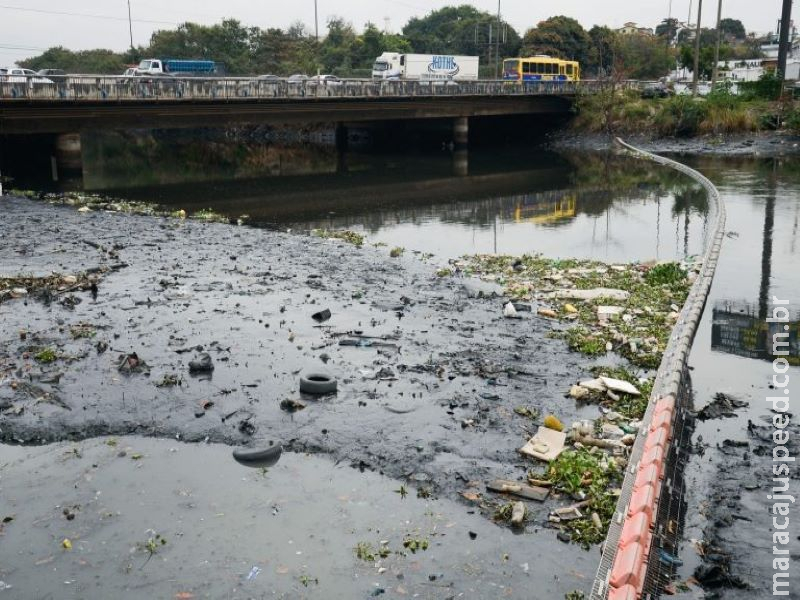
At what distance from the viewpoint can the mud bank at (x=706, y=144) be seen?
40019mm

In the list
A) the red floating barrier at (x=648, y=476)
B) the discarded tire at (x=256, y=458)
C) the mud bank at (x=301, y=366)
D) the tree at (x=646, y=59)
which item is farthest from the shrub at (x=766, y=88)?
the discarded tire at (x=256, y=458)

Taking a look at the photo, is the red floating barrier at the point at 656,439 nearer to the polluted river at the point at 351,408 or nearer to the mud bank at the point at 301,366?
the polluted river at the point at 351,408

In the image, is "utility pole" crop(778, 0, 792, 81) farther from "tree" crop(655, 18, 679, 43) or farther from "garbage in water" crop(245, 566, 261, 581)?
"tree" crop(655, 18, 679, 43)

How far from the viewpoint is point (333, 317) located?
1176cm

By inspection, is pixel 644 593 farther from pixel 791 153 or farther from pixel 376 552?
pixel 791 153

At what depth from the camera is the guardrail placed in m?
4.96

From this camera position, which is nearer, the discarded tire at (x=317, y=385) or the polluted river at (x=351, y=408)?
the polluted river at (x=351, y=408)

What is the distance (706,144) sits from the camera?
42719 mm

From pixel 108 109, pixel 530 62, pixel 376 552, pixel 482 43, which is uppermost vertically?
pixel 482 43

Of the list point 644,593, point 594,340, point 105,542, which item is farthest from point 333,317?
point 644,593

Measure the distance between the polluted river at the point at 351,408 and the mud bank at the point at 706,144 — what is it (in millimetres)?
24697

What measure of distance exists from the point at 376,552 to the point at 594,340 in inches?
216

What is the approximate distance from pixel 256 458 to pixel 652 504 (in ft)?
12.0

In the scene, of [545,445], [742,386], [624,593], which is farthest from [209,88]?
[624,593]
